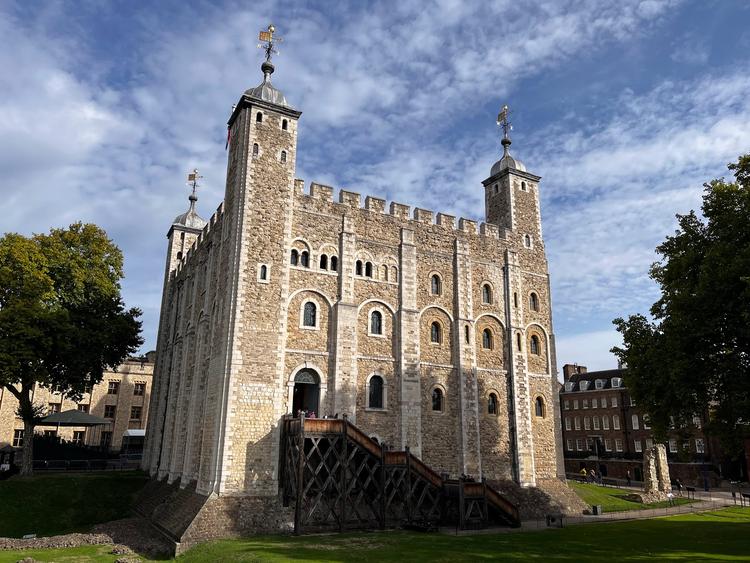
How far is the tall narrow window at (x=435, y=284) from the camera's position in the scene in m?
30.6

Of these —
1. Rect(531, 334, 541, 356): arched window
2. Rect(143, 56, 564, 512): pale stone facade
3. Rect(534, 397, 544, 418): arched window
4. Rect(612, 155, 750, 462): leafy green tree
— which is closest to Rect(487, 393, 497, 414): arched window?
Rect(143, 56, 564, 512): pale stone facade

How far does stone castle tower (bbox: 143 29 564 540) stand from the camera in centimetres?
2394

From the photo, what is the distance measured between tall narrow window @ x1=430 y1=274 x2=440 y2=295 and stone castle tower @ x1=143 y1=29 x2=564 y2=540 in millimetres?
125

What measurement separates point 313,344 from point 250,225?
6.21 meters

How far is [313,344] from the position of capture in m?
26.3

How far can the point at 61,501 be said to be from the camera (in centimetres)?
2861

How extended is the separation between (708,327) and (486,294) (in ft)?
48.2

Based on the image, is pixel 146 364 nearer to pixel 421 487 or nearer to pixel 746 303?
pixel 421 487

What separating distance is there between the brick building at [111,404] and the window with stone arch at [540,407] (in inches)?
1538

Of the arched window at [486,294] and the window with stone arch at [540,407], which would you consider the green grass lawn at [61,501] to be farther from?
the window with stone arch at [540,407]

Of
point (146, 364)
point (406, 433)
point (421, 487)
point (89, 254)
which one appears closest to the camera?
point (421, 487)

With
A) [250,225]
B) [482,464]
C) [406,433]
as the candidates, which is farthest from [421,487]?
[250,225]

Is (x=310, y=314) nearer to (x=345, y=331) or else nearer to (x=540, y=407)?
(x=345, y=331)

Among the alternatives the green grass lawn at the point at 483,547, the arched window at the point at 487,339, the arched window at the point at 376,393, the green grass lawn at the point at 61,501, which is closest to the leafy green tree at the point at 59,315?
the green grass lawn at the point at 61,501
